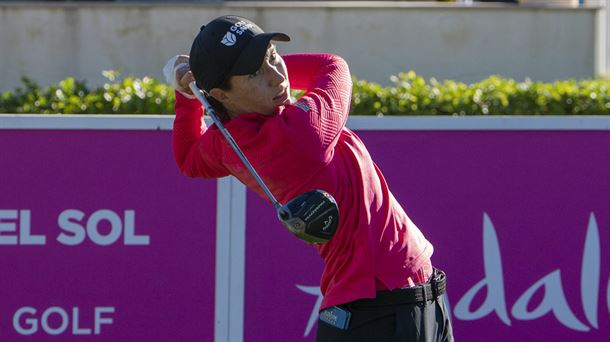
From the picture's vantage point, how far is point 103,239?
16.6 ft

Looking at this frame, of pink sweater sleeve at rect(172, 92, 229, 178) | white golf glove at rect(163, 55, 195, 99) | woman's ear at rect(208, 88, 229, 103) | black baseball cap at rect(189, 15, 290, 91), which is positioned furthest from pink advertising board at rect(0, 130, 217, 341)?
black baseball cap at rect(189, 15, 290, 91)

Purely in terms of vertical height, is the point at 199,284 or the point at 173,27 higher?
the point at 173,27

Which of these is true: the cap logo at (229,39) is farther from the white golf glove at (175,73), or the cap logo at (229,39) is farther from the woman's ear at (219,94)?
the white golf glove at (175,73)

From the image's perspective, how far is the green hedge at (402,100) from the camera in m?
7.15

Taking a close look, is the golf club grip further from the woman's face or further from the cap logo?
the cap logo

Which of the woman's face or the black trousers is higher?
the woman's face

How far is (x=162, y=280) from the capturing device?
16.8 ft

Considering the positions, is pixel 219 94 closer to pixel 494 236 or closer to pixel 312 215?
pixel 312 215

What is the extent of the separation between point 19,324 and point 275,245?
4.15 feet

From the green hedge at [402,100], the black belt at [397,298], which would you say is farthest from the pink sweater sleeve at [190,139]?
the green hedge at [402,100]

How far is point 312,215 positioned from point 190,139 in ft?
2.45

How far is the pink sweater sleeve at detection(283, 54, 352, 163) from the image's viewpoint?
302 cm

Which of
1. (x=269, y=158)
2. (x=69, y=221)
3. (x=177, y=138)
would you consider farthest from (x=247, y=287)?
(x=269, y=158)

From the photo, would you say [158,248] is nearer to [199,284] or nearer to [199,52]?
[199,284]
